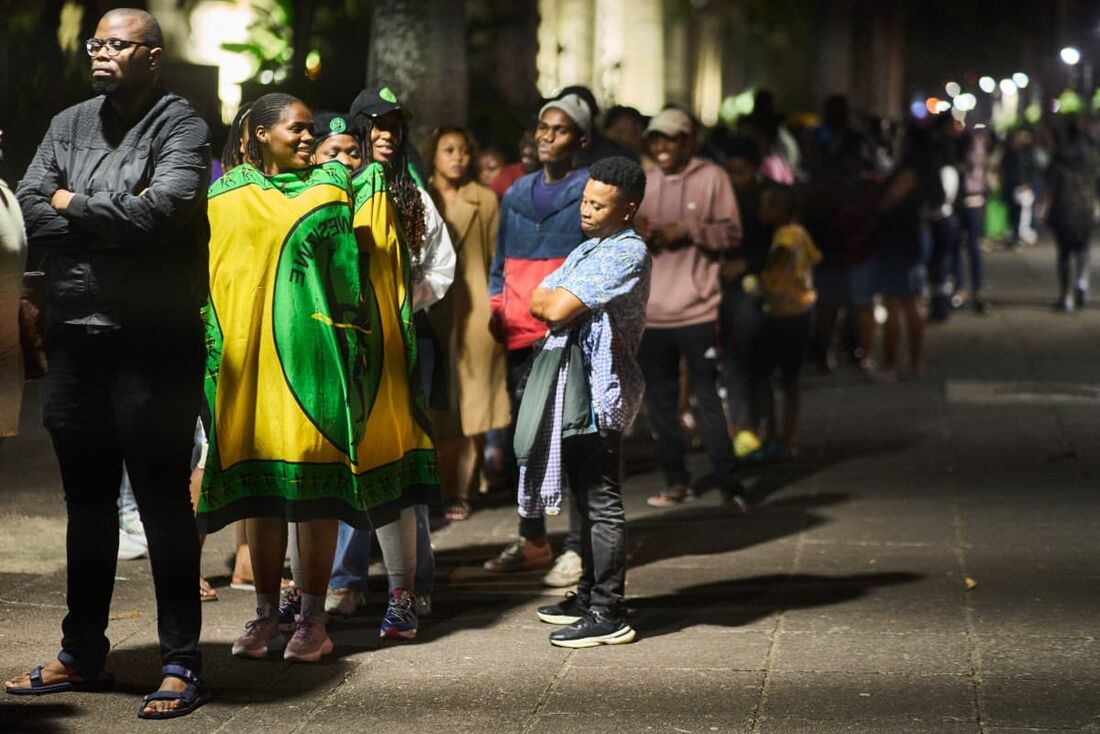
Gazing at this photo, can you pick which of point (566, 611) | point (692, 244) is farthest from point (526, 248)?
point (566, 611)

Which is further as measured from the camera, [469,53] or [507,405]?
[469,53]

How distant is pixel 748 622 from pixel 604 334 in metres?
1.26

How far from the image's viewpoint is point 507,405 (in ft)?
31.1

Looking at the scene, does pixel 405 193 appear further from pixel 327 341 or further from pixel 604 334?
pixel 327 341

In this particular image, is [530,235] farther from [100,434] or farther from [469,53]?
[469,53]

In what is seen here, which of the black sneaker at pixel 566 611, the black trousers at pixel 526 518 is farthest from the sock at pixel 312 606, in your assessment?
the black trousers at pixel 526 518

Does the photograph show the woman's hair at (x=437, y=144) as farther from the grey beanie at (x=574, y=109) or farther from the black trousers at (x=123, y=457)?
the black trousers at (x=123, y=457)

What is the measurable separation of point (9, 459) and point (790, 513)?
439 cm

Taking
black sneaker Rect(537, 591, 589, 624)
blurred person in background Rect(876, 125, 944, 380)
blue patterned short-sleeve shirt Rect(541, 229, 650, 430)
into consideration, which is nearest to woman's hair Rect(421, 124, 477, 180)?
blue patterned short-sleeve shirt Rect(541, 229, 650, 430)

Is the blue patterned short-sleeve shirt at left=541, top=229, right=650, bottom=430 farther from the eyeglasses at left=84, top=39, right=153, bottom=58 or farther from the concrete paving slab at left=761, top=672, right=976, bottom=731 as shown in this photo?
the eyeglasses at left=84, top=39, right=153, bottom=58

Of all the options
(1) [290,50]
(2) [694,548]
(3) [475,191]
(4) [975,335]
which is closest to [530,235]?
(3) [475,191]

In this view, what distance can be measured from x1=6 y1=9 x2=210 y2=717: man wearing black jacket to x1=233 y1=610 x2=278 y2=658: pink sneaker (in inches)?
23.3

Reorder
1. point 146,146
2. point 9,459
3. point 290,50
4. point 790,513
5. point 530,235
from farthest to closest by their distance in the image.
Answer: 1. point 290,50
2. point 9,459
3. point 790,513
4. point 530,235
5. point 146,146

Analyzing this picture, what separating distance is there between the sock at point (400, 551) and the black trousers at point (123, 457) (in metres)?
1.08
